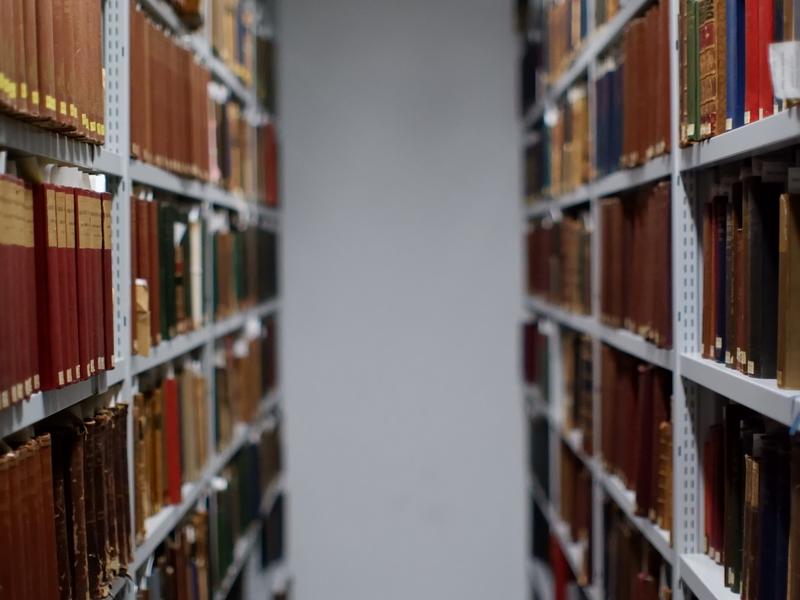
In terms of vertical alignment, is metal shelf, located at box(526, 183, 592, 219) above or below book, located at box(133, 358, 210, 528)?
above

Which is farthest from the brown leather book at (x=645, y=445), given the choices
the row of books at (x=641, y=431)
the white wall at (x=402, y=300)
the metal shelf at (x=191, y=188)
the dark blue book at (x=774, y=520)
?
the white wall at (x=402, y=300)

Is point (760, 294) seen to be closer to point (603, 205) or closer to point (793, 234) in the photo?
point (793, 234)

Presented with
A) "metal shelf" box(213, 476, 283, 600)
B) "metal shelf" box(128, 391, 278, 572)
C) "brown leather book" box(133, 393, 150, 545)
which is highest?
"brown leather book" box(133, 393, 150, 545)

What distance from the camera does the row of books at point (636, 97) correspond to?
2.01 m

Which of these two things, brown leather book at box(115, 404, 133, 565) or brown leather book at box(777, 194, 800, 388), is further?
brown leather book at box(115, 404, 133, 565)

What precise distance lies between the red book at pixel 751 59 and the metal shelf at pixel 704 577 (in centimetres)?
83

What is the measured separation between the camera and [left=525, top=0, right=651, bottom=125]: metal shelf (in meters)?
2.31

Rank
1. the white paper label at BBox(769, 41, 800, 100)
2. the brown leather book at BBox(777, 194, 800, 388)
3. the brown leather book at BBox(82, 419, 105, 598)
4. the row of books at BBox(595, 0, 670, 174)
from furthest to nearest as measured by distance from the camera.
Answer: the row of books at BBox(595, 0, 670, 174)
the brown leather book at BBox(82, 419, 105, 598)
the brown leather book at BBox(777, 194, 800, 388)
the white paper label at BBox(769, 41, 800, 100)

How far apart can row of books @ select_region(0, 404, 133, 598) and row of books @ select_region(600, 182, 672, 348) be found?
1141 millimetres

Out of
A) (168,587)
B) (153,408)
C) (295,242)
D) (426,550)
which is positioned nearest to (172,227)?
(153,408)

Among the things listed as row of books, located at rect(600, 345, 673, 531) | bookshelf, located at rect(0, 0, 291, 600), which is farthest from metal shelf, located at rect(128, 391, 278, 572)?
row of books, located at rect(600, 345, 673, 531)

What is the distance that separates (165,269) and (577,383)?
1.47m

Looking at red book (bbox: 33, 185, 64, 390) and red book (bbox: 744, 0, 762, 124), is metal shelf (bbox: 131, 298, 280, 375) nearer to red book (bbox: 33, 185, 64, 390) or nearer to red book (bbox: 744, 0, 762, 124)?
red book (bbox: 33, 185, 64, 390)

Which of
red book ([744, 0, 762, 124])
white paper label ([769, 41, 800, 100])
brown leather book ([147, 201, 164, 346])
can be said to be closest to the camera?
white paper label ([769, 41, 800, 100])
